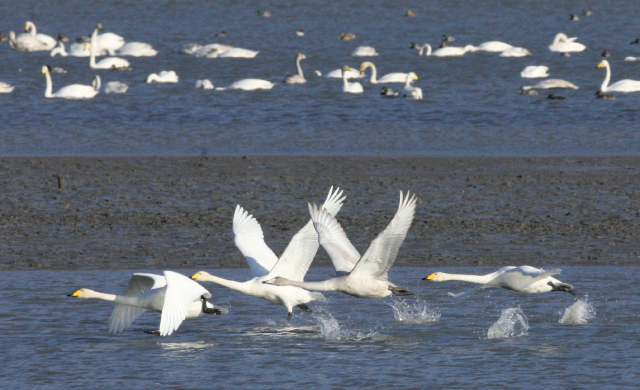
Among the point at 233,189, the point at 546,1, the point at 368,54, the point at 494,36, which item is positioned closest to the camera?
the point at 233,189

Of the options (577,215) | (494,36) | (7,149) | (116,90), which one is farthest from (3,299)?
(494,36)

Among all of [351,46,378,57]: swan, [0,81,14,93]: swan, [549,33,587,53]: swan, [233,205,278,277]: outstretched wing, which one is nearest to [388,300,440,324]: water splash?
[233,205,278,277]: outstretched wing

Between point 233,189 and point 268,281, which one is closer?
point 268,281

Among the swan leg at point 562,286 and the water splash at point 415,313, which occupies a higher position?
the swan leg at point 562,286

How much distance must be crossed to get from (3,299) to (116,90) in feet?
72.6

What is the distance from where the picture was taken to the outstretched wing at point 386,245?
9.84 m

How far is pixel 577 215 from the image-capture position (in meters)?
15.4

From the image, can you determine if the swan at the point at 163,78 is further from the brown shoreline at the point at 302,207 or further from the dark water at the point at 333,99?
the brown shoreline at the point at 302,207

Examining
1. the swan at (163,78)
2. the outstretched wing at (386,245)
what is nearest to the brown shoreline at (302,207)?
the outstretched wing at (386,245)

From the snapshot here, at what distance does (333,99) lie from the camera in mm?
31219

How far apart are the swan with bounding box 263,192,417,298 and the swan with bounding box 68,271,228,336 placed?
81 cm

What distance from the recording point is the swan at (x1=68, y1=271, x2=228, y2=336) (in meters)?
9.63

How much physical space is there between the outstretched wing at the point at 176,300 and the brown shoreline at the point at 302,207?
335cm

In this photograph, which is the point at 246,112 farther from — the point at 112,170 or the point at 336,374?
the point at 336,374
